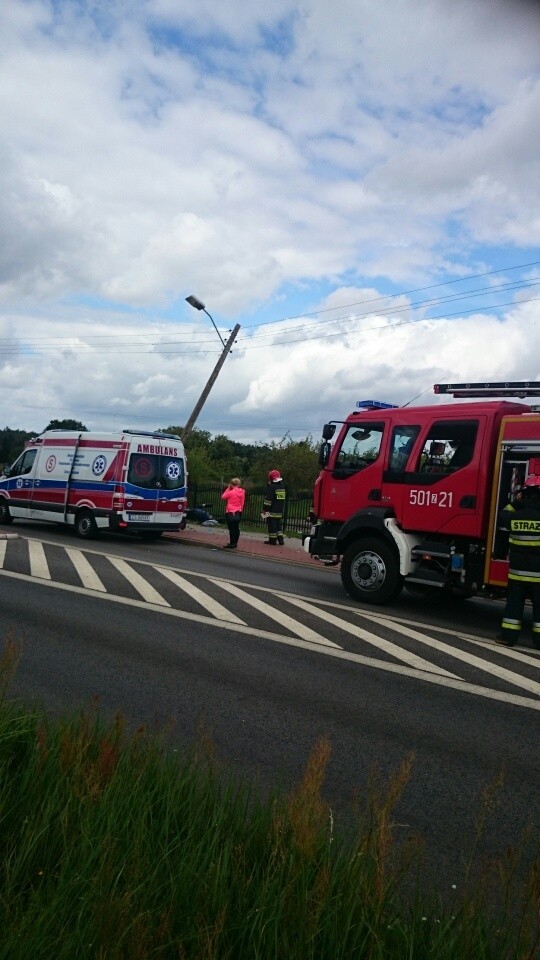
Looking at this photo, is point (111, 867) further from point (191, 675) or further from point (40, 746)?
point (191, 675)

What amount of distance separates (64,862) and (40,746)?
84cm

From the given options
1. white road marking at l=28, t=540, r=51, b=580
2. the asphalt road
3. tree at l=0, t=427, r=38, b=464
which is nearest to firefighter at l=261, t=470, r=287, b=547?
white road marking at l=28, t=540, r=51, b=580

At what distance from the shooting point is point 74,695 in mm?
6062

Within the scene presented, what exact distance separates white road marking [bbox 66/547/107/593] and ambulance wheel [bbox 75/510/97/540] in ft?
7.66

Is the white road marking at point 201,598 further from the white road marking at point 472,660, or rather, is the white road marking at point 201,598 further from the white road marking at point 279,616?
the white road marking at point 472,660

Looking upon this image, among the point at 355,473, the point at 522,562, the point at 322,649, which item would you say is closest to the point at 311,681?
the point at 322,649

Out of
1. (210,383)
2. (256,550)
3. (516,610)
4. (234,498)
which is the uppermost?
(210,383)

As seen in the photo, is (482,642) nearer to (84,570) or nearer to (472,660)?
(472,660)

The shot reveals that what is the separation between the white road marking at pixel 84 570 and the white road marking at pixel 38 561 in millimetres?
487

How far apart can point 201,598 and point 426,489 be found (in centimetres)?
338

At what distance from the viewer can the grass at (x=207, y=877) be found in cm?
245

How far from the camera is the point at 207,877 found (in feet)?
8.97

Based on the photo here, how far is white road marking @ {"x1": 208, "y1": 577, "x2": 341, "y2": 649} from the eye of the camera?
880 cm

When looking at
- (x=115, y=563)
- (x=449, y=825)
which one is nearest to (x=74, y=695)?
(x=449, y=825)
